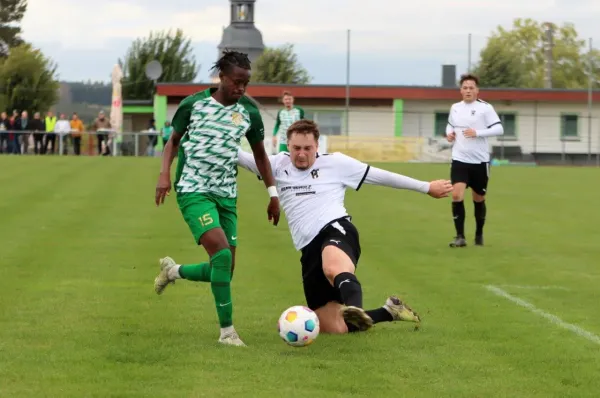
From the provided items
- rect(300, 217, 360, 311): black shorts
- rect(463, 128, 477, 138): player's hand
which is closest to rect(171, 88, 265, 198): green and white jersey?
rect(300, 217, 360, 311): black shorts

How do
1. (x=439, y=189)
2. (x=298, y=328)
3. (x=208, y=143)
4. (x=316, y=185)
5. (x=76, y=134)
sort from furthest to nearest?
(x=76, y=134)
(x=316, y=185)
(x=439, y=189)
(x=208, y=143)
(x=298, y=328)

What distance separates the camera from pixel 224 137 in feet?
27.1

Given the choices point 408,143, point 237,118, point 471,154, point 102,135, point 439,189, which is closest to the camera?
point 237,118

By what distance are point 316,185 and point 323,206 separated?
0.54 feet

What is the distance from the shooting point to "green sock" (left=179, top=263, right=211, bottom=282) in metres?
8.41

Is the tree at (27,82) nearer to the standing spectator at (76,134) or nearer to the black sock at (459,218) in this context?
the standing spectator at (76,134)

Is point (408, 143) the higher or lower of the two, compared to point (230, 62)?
lower

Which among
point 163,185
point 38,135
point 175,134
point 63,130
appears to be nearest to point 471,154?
point 175,134

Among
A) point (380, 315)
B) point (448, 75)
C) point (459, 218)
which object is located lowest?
point (380, 315)

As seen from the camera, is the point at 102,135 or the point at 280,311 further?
the point at 102,135

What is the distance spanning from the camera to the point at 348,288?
8.05 metres

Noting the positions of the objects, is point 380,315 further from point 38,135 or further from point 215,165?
point 38,135

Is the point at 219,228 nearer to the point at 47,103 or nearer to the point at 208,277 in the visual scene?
the point at 208,277

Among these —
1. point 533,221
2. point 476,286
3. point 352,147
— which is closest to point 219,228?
point 476,286
